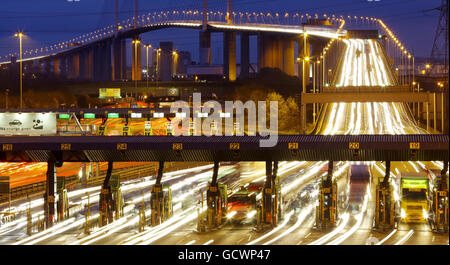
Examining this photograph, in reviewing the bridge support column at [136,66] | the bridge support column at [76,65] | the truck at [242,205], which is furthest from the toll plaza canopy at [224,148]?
the bridge support column at [76,65]

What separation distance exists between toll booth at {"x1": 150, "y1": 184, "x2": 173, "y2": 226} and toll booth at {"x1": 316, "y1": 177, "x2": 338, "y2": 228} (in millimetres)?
6007

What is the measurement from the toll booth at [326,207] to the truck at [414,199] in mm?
2692

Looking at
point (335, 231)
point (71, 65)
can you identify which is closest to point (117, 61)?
point (71, 65)

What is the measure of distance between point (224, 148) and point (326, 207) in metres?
4.67

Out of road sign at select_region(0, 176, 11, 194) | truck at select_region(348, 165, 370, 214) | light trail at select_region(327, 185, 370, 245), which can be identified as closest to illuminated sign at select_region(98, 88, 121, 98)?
truck at select_region(348, 165, 370, 214)

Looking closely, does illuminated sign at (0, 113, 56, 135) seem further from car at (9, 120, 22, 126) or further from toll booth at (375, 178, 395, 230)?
toll booth at (375, 178, 395, 230)

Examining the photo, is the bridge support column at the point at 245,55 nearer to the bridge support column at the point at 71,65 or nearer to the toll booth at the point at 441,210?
the bridge support column at the point at 71,65

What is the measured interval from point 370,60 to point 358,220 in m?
106

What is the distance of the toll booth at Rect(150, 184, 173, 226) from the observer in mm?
27516

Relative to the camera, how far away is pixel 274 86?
116 m

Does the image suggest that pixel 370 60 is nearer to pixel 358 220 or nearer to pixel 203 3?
pixel 203 3

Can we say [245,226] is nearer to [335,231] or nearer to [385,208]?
[335,231]

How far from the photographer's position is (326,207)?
2678 cm

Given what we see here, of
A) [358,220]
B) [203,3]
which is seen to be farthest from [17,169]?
[203,3]
